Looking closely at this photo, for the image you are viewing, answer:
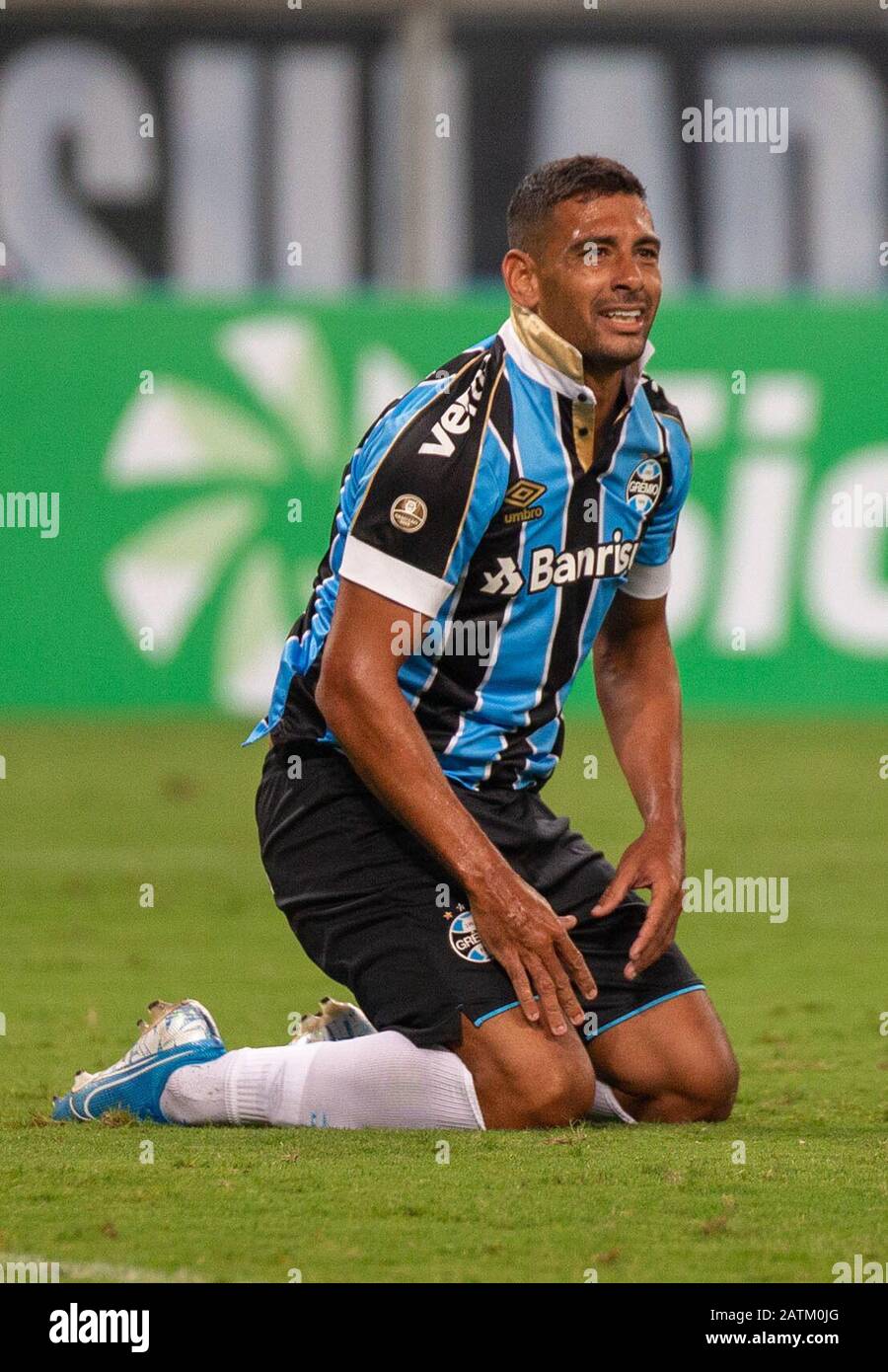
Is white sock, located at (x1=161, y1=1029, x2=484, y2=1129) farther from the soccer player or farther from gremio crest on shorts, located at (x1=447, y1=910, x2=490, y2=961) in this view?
gremio crest on shorts, located at (x1=447, y1=910, x2=490, y2=961)

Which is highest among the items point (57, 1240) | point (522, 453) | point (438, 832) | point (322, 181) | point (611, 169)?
point (322, 181)

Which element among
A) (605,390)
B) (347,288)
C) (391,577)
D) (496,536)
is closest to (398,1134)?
(391,577)

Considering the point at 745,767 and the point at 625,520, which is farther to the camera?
the point at 745,767

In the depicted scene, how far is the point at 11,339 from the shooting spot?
10.9 metres

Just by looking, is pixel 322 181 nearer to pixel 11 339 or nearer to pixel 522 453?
pixel 11 339

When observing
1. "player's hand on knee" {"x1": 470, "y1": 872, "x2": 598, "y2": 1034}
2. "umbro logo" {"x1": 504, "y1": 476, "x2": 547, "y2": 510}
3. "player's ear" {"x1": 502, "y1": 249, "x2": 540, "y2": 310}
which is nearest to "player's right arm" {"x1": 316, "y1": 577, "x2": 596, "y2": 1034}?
"player's hand on knee" {"x1": 470, "y1": 872, "x2": 598, "y2": 1034}

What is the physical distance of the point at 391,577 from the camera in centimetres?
408

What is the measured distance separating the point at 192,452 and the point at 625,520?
639 cm

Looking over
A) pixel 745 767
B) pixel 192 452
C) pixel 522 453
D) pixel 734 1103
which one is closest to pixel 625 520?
pixel 522 453

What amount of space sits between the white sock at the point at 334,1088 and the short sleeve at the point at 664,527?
1.09 meters

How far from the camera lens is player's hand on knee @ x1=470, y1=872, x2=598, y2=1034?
397 cm

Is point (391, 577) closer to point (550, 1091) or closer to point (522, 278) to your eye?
point (522, 278)

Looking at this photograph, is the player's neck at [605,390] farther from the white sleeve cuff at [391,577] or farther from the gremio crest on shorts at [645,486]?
the white sleeve cuff at [391,577]

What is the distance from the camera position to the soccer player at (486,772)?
4.05 m
